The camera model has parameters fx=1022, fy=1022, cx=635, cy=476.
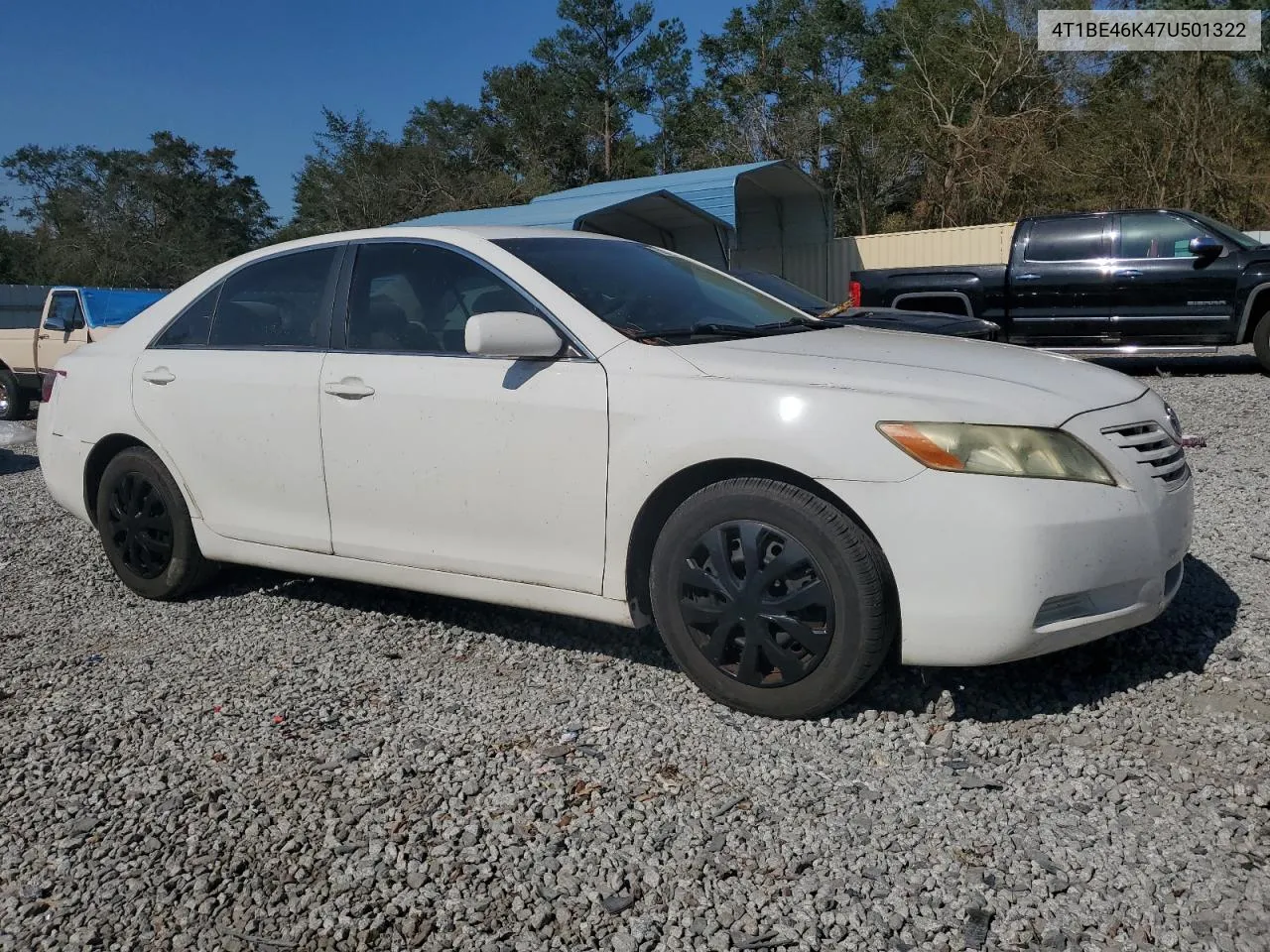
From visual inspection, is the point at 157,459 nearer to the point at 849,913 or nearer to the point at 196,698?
the point at 196,698

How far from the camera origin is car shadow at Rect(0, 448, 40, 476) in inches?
364

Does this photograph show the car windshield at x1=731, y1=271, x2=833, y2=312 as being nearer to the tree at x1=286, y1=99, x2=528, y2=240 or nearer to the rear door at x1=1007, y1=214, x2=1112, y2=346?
the rear door at x1=1007, y1=214, x2=1112, y2=346

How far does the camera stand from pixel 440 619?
422 cm

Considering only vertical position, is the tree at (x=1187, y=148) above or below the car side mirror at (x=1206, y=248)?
above

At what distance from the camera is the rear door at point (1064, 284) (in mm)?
11484

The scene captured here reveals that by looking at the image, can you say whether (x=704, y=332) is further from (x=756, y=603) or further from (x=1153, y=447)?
(x=1153, y=447)

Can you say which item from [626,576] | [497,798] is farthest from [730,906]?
[626,576]

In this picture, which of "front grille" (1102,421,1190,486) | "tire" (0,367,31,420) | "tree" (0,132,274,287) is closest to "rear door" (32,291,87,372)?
"tire" (0,367,31,420)

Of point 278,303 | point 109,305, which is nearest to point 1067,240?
point 278,303

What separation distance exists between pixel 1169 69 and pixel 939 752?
2517cm

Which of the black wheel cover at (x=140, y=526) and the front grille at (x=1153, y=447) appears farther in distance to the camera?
the black wheel cover at (x=140, y=526)

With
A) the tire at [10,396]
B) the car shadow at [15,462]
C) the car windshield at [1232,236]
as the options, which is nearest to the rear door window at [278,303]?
the car shadow at [15,462]

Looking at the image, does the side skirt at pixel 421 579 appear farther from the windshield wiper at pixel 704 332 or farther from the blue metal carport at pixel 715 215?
the blue metal carport at pixel 715 215

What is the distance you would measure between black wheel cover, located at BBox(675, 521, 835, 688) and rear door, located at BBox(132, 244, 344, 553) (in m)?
1.61
